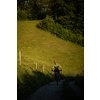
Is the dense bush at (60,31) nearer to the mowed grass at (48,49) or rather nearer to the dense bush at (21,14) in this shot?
the mowed grass at (48,49)

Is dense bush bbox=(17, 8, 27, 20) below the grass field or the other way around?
the other way around

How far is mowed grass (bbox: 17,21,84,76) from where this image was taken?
803 inches

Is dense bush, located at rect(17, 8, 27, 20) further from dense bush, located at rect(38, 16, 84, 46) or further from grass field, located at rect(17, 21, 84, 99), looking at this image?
grass field, located at rect(17, 21, 84, 99)

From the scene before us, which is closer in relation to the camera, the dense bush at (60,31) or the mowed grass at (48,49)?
the dense bush at (60,31)

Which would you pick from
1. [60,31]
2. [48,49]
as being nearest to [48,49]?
[48,49]

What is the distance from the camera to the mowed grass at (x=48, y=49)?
2041 centimetres

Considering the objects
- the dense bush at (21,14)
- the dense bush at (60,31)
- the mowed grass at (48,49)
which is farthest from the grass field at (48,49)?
the dense bush at (21,14)

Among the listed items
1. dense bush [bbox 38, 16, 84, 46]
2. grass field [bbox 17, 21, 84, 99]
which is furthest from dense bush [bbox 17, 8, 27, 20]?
grass field [bbox 17, 21, 84, 99]
